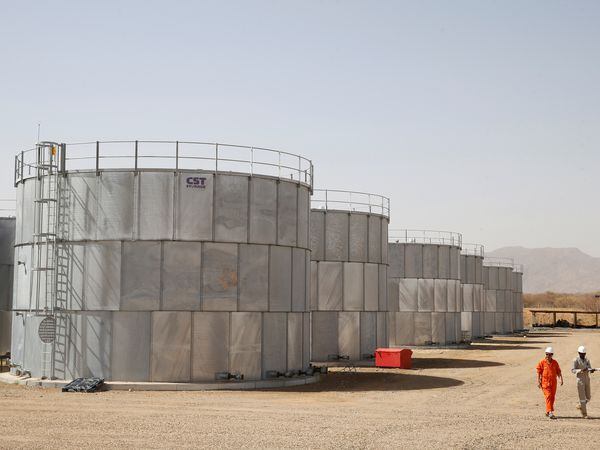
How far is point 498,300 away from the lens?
3024 inches

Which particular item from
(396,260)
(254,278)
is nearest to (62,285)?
(254,278)

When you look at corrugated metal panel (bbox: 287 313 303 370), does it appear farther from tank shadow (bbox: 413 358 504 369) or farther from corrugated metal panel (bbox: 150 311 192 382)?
tank shadow (bbox: 413 358 504 369)

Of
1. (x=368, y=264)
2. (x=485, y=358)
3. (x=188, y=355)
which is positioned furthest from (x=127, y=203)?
(x=485, y=358)

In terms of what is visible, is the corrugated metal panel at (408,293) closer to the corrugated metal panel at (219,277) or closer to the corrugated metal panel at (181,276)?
the corrugated metal panel at (219,277)

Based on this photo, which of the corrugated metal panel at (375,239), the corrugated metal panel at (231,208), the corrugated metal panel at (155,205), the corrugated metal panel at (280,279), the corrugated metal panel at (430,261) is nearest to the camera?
the corrugated metal panel at (155,205)

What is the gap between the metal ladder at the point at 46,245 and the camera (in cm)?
2709

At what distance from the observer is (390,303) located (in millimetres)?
51281

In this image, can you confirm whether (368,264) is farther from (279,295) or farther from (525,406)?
(525,406)

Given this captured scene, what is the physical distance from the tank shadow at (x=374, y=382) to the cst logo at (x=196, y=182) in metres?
6.94

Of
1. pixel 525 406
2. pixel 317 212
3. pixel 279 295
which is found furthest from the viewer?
pixel 317 212

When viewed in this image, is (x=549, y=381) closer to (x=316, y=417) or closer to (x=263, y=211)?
(x=316, y=417)

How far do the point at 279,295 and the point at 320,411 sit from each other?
7.29m

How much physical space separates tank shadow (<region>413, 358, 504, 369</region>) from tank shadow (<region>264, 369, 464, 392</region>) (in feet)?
13.7

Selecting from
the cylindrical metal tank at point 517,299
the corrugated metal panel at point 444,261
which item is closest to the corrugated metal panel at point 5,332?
the corrugated metal panel at point 444,261
